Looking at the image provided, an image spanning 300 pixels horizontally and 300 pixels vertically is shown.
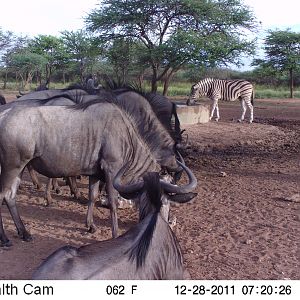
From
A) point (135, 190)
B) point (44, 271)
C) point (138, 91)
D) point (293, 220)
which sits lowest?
point (293, 220)

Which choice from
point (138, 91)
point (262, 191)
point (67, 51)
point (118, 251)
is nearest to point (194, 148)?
point (262, 191)

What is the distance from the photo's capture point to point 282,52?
114ft

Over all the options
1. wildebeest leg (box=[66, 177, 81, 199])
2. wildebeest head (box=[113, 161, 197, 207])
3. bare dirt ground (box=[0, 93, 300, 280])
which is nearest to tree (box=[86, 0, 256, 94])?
bare dirt ground (box=[0, 93, 300, 280])

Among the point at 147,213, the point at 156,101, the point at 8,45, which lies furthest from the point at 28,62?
the point at 147,213

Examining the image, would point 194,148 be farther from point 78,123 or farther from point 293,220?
point 78,123

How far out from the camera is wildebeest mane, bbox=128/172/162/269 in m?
3.19

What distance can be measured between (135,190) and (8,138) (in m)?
1.95

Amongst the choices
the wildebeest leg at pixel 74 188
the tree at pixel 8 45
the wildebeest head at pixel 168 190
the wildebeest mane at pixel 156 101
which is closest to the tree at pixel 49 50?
the tree at pixel 8 45

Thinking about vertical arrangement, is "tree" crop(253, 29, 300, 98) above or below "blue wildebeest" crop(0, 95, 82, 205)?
above

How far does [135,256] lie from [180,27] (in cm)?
1688

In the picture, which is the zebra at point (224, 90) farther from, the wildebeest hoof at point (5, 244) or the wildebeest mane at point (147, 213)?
the wildebeest mane at point (147, 213)

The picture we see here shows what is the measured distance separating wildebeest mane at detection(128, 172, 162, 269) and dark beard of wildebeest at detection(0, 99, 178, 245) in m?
1.78

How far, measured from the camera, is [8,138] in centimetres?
513

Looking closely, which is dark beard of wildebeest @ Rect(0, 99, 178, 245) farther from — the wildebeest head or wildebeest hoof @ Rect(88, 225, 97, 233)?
the wildebeest head
